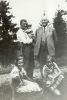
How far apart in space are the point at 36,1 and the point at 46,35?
0.32 meters

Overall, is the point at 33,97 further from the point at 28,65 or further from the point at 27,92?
the point at 28,65

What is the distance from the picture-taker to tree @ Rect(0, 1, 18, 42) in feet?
6.17

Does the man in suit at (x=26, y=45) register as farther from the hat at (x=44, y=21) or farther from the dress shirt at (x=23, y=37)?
the hat at (x=44, y=21)

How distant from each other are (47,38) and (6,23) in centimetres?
39

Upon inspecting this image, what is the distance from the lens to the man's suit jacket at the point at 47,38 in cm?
192

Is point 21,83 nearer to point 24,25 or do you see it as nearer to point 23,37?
point 23,37

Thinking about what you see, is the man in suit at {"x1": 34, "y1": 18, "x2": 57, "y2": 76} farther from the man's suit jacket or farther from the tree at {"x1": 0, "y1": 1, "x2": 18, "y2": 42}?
the tree at {"x1": 0, "y1": 1, "x2": 18, "y2": 42}

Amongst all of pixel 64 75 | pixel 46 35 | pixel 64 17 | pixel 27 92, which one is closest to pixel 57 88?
pixel 64 75

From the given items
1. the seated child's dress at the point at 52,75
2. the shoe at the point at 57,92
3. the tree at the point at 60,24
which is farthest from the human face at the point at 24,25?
the shoe at the point at 57,92

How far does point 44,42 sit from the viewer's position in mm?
1929

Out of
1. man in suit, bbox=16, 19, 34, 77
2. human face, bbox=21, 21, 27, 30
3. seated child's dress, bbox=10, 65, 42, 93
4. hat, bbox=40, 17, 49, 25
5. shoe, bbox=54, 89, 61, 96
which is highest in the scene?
hat, bbox=40, 17, 49, 25

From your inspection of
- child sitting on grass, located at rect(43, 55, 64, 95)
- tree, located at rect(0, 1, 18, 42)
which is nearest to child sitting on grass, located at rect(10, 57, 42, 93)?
child sitting on grass, located at rect(43, 55, 64, 95)

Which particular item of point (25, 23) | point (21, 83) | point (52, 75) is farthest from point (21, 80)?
point (25, 23)

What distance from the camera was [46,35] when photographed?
1.93m
